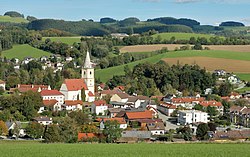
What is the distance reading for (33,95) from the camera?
4291 cm

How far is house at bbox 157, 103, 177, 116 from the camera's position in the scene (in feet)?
154

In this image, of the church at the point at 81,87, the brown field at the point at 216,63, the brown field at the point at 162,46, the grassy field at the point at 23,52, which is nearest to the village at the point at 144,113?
the church at the point at 81,87

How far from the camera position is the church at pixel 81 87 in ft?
163

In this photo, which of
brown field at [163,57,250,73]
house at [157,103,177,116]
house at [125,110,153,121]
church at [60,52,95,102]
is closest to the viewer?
house at [125,110,153,121]

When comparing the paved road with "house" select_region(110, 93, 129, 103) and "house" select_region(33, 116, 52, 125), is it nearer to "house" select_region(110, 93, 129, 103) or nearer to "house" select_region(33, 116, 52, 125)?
"house" select_region(110, 93, 129, 103)

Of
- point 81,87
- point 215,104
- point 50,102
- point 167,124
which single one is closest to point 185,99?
point 215,104

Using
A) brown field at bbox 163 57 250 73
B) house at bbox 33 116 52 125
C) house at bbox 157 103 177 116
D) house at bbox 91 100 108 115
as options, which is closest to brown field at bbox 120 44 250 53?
brown field at bbox 163 57 250 73

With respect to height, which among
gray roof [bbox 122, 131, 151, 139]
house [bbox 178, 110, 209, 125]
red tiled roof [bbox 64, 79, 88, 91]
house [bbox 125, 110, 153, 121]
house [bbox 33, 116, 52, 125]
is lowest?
house [bbox 178, 110, 209, 125]

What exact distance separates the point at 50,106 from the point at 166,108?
11.4 m

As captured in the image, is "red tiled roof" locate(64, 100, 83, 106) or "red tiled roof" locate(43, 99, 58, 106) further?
"red tiled roof" locate(64, 100, 83, 106)

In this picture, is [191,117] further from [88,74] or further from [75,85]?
[88,74]

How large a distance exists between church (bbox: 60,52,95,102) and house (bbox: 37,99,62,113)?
379 centimetres

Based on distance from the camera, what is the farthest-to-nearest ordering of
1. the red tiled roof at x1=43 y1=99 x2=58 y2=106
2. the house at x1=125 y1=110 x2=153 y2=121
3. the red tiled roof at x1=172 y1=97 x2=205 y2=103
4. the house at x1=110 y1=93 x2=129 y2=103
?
1. the house at x1=110 y1=93 x2=129 y2=103
2. the red tiled roof at x1=172 y1=97 x2=205 y2=103
3. the red tiled roof at x1=43 y1=99 x2=58 y2=106
4. the house at x1=125 y1=110 x2=153 y2=121

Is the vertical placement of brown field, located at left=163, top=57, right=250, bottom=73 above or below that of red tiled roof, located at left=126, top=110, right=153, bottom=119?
above
